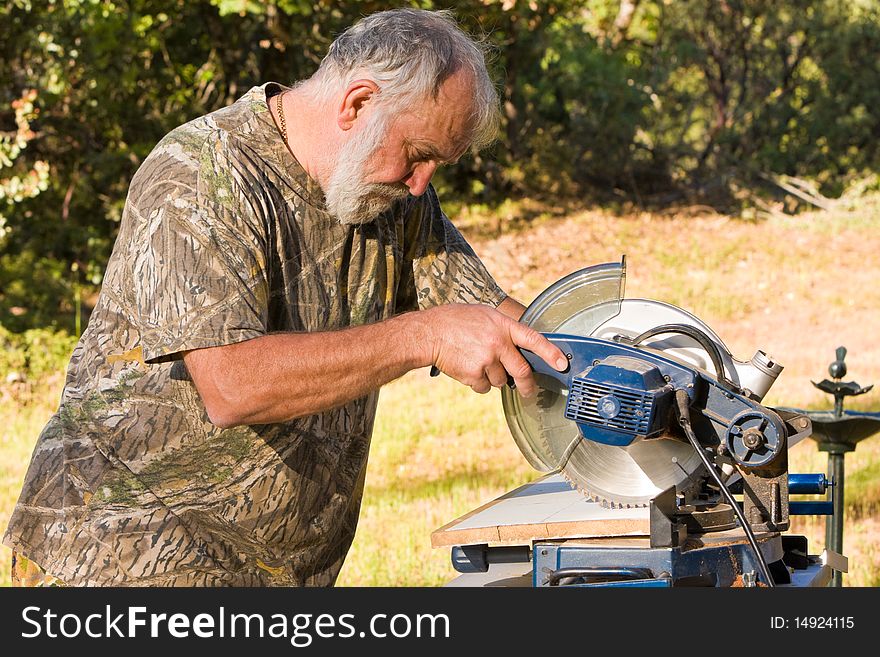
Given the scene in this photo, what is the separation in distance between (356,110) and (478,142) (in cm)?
29

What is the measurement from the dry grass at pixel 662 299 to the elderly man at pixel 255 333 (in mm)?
2439

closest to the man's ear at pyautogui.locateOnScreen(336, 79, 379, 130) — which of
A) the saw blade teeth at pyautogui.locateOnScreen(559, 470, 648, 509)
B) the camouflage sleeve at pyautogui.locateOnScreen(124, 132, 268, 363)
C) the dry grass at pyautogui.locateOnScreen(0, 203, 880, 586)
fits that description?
the camouflage sleeve at pyautogui.locateOnScreen(124, 132, 268, 363)

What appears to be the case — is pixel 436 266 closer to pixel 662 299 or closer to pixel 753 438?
pixel 753 438

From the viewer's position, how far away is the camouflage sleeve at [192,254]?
2156mm

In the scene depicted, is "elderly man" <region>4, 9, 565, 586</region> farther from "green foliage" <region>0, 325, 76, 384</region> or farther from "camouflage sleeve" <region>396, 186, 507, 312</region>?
"green foliage" <region>0, 325, 76, 384</region>

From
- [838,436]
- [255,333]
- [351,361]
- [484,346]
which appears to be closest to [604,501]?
[484,346]

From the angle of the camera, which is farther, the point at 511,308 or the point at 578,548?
the point at 511,308

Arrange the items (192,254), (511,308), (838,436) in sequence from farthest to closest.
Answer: (838,436)
(511,308)
(192,254)

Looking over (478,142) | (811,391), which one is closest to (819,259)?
(811,391)

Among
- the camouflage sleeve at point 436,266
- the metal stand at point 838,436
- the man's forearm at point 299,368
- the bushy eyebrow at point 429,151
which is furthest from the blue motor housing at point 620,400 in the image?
the metal stand at point 838,436

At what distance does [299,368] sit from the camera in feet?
7.11

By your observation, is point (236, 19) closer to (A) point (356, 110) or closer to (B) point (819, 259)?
(B) point (819, 259)

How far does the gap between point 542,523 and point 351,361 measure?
18.2 inches

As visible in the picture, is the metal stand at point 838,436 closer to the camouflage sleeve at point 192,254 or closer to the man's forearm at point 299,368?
the man's forearm at point 299,368
